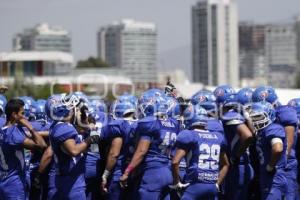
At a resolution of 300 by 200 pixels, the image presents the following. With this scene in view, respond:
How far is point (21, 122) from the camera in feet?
40.9

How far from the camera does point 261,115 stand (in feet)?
42.1

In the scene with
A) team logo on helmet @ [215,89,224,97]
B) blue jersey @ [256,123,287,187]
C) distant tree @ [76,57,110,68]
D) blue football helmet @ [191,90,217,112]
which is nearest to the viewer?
blue jersey @ [256,123,287,187]

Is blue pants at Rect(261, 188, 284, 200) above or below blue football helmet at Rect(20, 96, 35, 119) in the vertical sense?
below

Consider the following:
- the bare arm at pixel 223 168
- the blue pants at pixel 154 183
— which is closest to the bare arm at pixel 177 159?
the blue pants at pixel 154 183

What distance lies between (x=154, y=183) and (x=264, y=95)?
9.44ft

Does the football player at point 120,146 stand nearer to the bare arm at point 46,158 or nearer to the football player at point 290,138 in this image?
the bare arm at point 46,158

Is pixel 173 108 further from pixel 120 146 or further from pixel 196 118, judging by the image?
pixel 120 146

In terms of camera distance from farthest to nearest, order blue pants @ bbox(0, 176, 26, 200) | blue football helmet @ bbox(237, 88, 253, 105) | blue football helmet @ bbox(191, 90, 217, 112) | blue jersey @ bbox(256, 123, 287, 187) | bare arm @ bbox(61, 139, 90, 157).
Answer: blue football helmet @ bbox(237, 88, 253, 105) < blue football helmet @ bbox(191, 90, 217, 112) < blue jersey @ bbox(256, 123, 287, 187) < blue pants @ bbox(0, 176, 26, 200) < bare arm @ bbox(61, 139, 90, 157)

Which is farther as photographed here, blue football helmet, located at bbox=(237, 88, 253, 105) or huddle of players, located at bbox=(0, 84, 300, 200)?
blue football helmet, located at bbox=(237, 88, 253, 105)

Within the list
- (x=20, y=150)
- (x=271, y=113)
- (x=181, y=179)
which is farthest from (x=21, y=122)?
(x=271, y=113)

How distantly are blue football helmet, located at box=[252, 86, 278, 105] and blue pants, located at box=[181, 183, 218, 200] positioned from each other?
2.59 metres

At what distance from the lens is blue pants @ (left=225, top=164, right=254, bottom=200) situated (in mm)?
13812

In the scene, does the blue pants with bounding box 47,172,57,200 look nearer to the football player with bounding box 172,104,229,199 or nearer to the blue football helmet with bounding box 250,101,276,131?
the football player with bounding box 172,104,229,199

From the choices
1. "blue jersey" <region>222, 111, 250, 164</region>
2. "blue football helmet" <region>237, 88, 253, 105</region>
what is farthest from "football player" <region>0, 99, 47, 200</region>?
"blue football helmet" <region>237, 88, 253, 105</region>
